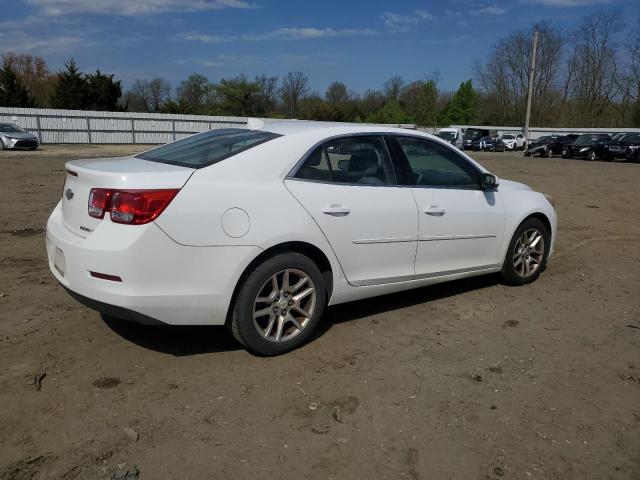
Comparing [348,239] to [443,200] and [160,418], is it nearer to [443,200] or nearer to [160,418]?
[443,200]

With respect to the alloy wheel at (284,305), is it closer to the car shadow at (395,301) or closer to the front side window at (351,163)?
the car shadow at (395,301)

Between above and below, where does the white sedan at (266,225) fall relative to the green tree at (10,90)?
below

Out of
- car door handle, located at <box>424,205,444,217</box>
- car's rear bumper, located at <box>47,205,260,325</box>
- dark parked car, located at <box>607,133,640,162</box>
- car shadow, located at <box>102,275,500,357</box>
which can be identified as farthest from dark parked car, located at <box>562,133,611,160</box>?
car's rear bumper, located at <box>47,205,260,325</box>

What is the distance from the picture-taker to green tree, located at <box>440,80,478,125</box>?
Answer: 7416 cm

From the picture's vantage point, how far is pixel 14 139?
26250 millimetres

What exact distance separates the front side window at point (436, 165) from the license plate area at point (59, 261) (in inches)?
105

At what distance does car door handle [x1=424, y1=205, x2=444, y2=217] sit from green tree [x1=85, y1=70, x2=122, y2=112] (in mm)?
50339

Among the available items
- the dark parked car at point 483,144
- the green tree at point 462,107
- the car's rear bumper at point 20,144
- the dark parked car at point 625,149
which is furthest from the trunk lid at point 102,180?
the green tree at point 462,107

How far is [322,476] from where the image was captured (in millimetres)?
2580

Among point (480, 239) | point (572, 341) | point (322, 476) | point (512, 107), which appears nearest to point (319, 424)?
point (322, 476)

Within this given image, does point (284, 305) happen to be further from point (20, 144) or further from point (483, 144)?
point (483, 144)

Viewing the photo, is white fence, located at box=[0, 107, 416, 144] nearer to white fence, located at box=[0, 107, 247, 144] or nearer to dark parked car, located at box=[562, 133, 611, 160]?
white fence, located at box=[0, 107, 247, 144]

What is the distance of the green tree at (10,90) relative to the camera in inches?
1762

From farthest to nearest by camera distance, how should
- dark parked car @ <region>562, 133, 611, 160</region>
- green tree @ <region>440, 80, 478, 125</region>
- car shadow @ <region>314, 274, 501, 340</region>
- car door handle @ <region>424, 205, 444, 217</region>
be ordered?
green tree @ <region>440, 80, 478, 125</region>, dark parked car @ <region>562, 133, 611, 160</region>, car shadow @ <region>314, 274, 501, 340</region>, car door handle @ <region>424, 205, 444, 217</region>
